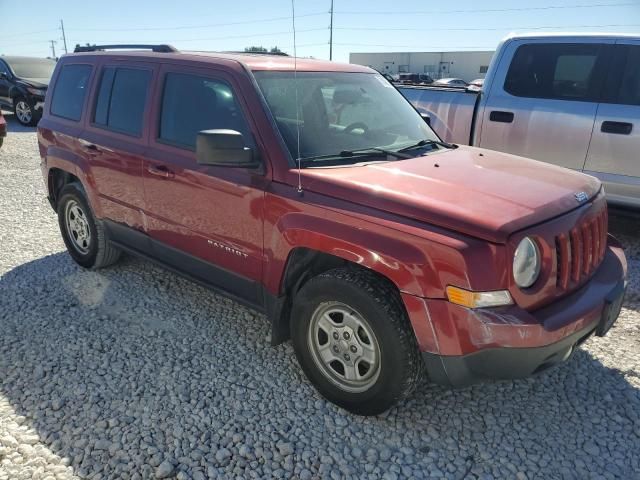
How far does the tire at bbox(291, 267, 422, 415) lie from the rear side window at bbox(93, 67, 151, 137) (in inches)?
76.4

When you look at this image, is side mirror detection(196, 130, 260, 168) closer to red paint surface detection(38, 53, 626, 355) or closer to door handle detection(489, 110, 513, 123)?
red paint surface detection(38, 53, 626, 355)

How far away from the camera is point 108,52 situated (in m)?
4.20

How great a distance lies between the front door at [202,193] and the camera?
9.91 ft

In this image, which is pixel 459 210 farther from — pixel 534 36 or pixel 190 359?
pixel 534 36

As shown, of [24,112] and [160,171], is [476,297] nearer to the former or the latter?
[160,171]

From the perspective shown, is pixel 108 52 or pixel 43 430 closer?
pixel 43 430

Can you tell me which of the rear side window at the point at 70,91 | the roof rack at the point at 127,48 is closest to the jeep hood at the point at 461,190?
the roof rack at the point at 127,48

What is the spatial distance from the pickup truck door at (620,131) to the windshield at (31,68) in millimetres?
14250

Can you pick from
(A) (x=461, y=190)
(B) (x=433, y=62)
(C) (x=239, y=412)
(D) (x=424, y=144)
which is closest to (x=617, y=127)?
(D) (x=424, y=144)

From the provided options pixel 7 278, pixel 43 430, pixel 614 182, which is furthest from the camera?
pixel 614 182

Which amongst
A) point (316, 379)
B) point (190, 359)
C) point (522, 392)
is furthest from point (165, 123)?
point (522, 392)

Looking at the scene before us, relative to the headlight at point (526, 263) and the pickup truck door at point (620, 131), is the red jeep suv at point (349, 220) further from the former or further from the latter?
the pickup truck door at point (620, 131)

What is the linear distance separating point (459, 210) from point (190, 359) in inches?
78.2

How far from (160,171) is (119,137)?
0.65m
